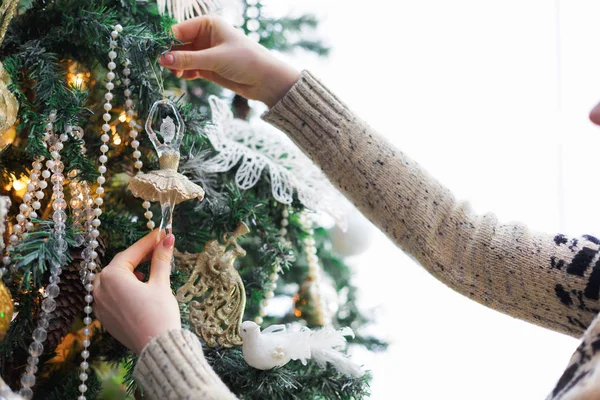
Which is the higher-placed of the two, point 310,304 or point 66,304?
point 66,304

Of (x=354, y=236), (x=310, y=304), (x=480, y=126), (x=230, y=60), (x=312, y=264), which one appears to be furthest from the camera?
(x=480, y=126)

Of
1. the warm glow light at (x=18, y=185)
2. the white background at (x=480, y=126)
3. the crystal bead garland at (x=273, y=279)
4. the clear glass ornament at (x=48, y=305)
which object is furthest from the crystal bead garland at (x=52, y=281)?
the white background at (x=480, y=126)

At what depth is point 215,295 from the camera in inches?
30.6

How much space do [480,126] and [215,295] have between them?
3.92ft

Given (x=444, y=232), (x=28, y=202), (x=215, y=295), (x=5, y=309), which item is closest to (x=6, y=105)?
(x=28, y=202)

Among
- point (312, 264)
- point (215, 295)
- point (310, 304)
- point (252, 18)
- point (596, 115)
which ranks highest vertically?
point (596, 115)

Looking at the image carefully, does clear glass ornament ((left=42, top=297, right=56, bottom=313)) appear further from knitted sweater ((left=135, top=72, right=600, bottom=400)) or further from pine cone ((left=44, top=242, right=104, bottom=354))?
knitted sweater ((left=135, top=72, right=600, bottom=400))

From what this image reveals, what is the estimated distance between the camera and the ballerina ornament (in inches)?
26.2

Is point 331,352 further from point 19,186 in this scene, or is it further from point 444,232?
point 19,186

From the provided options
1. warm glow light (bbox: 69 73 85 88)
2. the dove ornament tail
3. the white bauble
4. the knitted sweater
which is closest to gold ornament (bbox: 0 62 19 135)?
warm glow light (bbox: 69 73 85 88)

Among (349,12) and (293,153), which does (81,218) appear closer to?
(293,153)

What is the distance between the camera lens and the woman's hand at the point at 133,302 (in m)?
0.62

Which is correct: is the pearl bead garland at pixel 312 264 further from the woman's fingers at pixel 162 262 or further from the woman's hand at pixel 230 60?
the woman's fingers at pixel 162 262

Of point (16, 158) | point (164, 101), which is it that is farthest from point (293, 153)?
point (16, 158)
